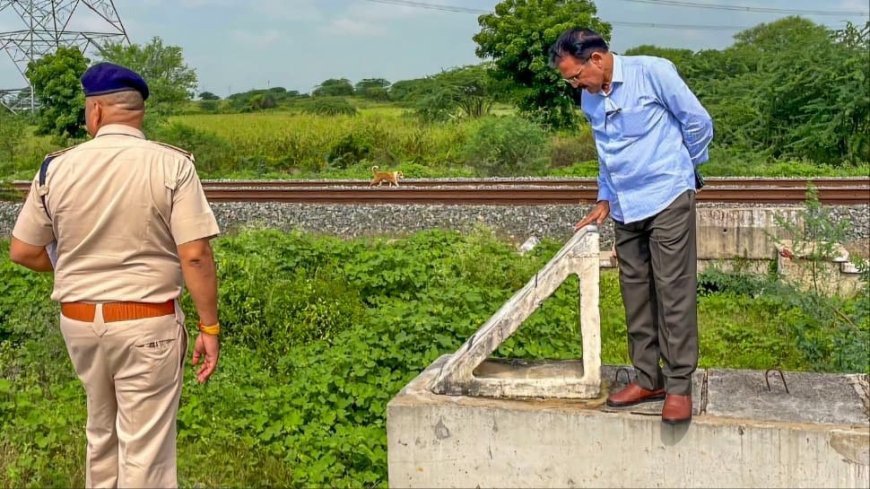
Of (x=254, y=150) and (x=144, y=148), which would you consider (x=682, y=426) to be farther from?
(x=254, y=150)

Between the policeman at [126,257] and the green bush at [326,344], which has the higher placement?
the policeman at [126,257]

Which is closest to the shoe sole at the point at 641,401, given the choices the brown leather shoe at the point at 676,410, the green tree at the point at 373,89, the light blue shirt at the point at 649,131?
the brown leather shoe at the point at 676,410

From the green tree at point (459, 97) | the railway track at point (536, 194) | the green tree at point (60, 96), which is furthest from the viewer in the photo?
the green tree at point (459, 97)

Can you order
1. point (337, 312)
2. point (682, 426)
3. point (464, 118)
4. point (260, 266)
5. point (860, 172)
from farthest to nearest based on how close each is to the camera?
point (464, 118), point (860, 172), point (260, 266), point (337, 312), point (682, 426)

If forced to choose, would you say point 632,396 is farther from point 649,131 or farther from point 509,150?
point 509,150

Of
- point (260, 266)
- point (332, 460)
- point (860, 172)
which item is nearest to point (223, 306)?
point (260, 266)

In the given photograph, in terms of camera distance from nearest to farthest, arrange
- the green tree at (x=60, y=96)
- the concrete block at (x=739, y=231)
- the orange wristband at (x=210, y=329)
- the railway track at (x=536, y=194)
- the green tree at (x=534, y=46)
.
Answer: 1. the orange wristband at (x=210, y=329)
2. the concrete block at (x=739, y=231)
3. the railway track at (x=536, y=194)
4. the green tree at (x=60, y=96)
5. the green tree at (x=534, y=46)

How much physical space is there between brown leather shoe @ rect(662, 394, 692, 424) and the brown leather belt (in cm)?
210

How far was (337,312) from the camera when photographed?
24.0 feet

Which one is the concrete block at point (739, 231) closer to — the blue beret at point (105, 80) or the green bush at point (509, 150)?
the blue beret at point (105, 80)

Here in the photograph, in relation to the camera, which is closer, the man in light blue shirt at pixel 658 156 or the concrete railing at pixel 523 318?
the man in light blue shirt at pixel 658 156

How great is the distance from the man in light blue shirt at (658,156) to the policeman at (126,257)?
1.76m

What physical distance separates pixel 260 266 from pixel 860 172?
1389 cm

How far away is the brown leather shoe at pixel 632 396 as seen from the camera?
13.4ft
